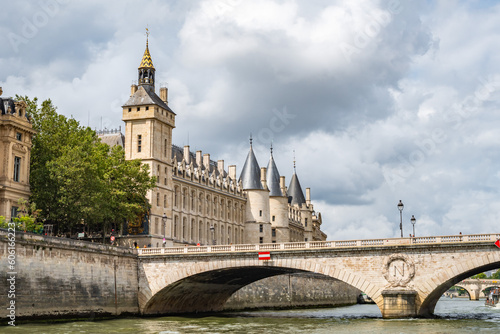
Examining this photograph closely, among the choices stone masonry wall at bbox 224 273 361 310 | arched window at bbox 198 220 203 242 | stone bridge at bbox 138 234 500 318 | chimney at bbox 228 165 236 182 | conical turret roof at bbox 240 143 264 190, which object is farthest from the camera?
chimney at bbox 228 165 236 182

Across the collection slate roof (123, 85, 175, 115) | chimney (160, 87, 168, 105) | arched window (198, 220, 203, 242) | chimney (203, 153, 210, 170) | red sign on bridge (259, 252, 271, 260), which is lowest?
red sign on bridge (259, 252, 271, 260)

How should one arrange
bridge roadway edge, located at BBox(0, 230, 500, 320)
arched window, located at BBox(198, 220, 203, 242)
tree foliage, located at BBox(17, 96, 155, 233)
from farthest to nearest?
arched window, located at BBox(198, 220, 203, 242)
tree foliage, located at BBox(17, 96, 155, 233)
bridge roadway edge, located at BBox(0, 230, 500, 320)

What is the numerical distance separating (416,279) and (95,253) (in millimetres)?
24343

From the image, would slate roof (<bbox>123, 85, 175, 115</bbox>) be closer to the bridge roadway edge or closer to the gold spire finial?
the gold spire finial

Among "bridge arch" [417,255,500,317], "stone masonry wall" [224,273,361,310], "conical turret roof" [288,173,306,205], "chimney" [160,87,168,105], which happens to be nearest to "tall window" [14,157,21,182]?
"stone masonry wall" [224,273,361,310]

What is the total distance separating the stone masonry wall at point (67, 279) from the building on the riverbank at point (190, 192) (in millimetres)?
15561

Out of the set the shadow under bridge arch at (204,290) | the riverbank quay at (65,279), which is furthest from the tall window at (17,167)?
the shadow under bridge arch at (204,290)

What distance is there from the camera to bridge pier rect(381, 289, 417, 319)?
49.6 meters

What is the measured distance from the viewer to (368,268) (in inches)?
2051

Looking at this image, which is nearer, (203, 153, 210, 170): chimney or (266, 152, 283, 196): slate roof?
(203, 153, 210, 170): chimney

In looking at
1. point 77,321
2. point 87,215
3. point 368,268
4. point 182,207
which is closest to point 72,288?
point 77,321

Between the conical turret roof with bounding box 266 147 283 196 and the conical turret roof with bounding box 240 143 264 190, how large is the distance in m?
4.85

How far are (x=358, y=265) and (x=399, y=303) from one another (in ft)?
14.1

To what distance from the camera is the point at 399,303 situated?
49969 millimetres
